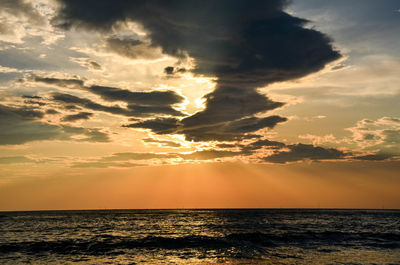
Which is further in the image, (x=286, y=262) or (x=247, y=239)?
Answer: (x=247, y=239)

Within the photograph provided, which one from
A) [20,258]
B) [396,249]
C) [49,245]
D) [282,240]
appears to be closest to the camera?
[20,258]

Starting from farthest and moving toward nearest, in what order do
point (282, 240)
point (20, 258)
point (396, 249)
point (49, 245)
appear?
point (282, 240)
point (49, 245)
point (396, 249)
point (20, 258)

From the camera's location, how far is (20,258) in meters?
29.1

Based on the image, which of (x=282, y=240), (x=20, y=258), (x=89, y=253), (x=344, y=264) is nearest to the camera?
(x=344, y=264)

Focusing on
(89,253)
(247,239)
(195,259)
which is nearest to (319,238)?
(247,239)

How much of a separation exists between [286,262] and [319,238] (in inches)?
821

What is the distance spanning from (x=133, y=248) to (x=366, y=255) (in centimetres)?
2563

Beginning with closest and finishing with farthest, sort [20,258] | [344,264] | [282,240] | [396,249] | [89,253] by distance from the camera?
[344,264], [20,258], [89,253], [396,249], [282,240]

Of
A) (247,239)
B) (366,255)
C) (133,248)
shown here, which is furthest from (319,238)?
(133,248)

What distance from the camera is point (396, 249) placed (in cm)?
3441

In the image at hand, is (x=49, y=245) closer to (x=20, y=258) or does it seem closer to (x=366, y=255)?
(x=20, y=258)

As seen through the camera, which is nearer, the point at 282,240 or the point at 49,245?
the point at 49,245

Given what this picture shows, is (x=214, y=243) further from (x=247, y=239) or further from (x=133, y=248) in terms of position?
(x=133, y=248)

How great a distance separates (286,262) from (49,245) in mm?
29065
